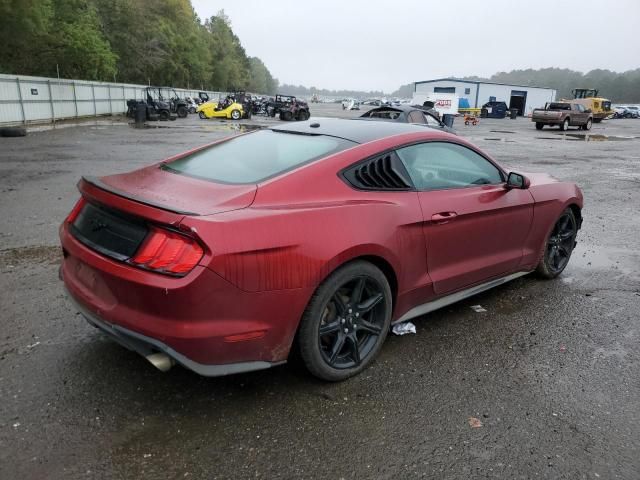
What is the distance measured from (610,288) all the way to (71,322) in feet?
15.5

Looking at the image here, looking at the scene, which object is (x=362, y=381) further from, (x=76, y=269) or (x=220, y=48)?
(x=220, y=48)

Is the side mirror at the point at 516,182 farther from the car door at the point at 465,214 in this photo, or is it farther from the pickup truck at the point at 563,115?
the pickup truck at the point at 563,115

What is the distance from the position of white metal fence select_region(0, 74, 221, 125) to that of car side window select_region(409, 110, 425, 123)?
60.0 ft

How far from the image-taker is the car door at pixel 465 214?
352 cm

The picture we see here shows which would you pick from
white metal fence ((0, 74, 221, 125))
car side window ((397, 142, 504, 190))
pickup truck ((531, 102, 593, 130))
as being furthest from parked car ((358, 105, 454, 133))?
pickup truck ((531, 102, 593, 130))

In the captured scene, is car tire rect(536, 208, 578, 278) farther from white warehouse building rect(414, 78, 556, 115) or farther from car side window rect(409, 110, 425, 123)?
white warehouse building rect(414, 78, 556, 115)

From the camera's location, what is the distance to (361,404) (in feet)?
9.56

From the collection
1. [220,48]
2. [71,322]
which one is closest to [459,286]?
[71,322]

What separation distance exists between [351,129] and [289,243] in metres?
1.37

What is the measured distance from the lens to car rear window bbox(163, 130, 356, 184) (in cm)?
312

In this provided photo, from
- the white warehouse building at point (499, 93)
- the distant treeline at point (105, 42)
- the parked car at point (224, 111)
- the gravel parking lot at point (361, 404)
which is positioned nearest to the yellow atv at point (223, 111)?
the parked car at point (224, 111)

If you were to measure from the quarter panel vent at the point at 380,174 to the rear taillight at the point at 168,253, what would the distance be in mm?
1110

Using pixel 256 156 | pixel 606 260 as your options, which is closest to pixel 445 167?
pixel 256 156

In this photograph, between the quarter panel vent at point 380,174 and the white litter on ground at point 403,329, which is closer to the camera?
the quarter panel vent at point 380,174
